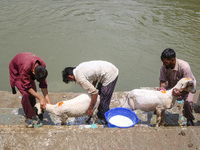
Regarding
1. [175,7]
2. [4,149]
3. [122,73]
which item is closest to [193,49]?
[122,73]

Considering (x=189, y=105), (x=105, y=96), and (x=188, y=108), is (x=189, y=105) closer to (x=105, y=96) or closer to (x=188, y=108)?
(x=188, y=108)

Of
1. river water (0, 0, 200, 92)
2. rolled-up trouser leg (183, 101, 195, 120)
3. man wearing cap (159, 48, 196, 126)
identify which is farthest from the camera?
river water (0, 0, 200, 92)

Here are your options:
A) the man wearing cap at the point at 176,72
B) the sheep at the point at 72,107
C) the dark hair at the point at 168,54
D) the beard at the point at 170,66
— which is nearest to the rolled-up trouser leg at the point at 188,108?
the man wearing cap at the point at 176,72

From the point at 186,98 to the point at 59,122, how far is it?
124 inches

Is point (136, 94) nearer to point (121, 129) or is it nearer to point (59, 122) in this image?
point (121, 129)

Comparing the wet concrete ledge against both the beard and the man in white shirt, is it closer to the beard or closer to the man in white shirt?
the man in white shirt

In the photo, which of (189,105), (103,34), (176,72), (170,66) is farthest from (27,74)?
(103,34)

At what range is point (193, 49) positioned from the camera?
34.6ft

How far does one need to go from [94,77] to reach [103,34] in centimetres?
835

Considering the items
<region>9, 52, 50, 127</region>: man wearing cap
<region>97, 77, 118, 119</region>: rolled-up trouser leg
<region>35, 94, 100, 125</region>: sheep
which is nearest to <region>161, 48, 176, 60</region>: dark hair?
<region>97, 77, 118, 119</region>: rolled-up trouser leg

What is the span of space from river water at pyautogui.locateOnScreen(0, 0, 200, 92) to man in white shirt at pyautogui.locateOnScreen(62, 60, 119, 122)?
11.0 feet

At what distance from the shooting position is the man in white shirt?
12.1 feet

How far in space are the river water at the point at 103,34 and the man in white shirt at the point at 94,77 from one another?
337cm

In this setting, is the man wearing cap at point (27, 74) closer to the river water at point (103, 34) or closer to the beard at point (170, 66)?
the beard at point (170, 66)
